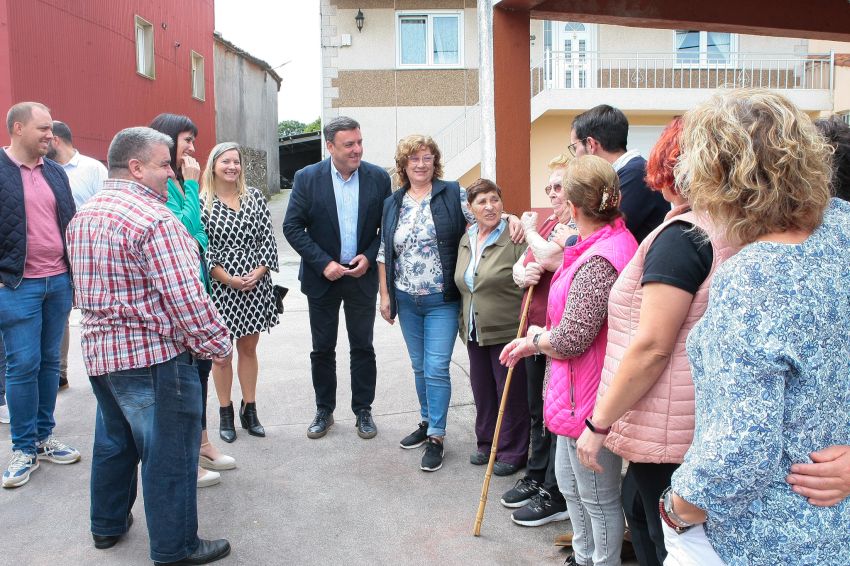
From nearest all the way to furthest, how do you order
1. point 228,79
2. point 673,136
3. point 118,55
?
point 673,136 → point 118,55 → point 228,79

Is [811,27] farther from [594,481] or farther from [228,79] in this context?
[228,79]

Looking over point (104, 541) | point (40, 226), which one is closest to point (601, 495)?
point (104, 541)

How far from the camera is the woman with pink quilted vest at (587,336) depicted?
2834 mm

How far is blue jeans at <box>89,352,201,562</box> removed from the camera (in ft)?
10.6

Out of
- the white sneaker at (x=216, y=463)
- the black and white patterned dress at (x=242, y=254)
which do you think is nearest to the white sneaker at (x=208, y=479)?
the white sneaker at (x=216, y=463)

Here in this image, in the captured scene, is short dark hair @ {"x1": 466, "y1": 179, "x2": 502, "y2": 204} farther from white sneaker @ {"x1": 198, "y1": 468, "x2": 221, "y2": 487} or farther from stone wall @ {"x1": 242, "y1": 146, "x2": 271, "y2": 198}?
stone wall @ {"x1": 242, "y1": 146, "x2": 271, "y2": 198}

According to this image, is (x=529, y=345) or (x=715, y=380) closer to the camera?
(x=715, y=380)

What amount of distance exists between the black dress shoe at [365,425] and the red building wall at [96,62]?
816cm

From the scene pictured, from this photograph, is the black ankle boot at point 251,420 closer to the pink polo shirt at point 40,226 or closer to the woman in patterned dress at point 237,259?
the woman in patterned dress at point 237,259

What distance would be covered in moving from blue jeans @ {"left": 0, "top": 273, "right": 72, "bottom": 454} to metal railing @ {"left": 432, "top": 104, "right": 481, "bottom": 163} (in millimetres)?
11156

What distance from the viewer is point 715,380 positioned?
151 centimetres

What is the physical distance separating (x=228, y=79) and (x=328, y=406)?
20577 millimetres

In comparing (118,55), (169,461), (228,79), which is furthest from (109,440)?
(228,79)

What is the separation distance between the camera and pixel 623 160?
3502 millimetres
